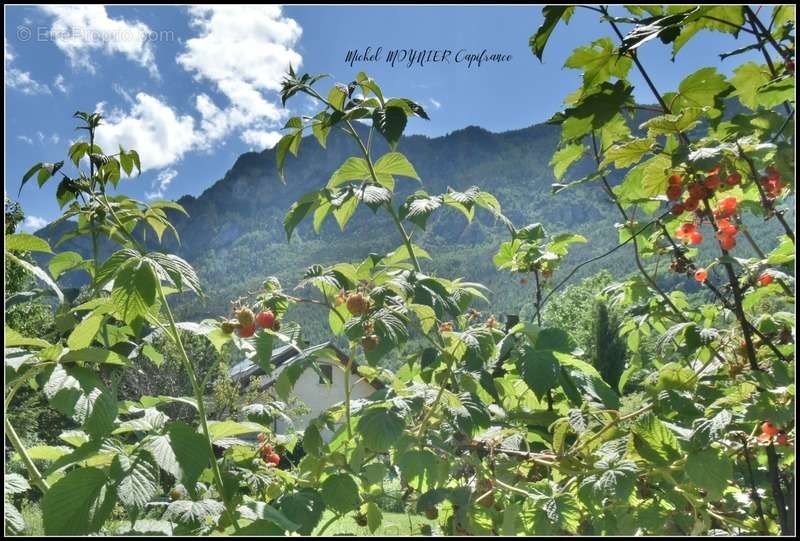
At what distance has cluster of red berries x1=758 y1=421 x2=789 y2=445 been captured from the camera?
3.54 ft

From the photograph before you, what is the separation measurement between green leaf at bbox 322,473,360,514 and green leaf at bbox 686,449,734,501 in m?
0.63

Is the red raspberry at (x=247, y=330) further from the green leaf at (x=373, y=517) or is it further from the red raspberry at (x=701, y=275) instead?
the red raspberry at (x=701, y=275)

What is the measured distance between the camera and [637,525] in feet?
3.67

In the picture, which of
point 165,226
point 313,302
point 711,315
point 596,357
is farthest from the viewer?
point 596,357

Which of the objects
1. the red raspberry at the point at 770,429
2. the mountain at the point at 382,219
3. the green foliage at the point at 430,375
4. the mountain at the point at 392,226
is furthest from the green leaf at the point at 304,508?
the mountain at the point at 382,219

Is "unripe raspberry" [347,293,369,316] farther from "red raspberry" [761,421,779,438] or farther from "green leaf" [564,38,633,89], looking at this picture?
"red raspberry" [761,421,779,438]

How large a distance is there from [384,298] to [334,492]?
15.7 inches

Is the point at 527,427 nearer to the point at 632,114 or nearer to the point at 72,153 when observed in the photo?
the point at 632,114

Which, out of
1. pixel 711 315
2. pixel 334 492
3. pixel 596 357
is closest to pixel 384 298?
pixel 334 492

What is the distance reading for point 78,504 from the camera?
2.71ft

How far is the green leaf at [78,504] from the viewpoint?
2.68 feet

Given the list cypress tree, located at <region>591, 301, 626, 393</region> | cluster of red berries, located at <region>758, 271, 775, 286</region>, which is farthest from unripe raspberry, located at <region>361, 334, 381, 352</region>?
cypress tree, located at <region>591, 301, 626, 393</region>

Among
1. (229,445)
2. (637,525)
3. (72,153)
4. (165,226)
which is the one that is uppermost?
(72,153)

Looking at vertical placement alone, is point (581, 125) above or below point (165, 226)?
above
